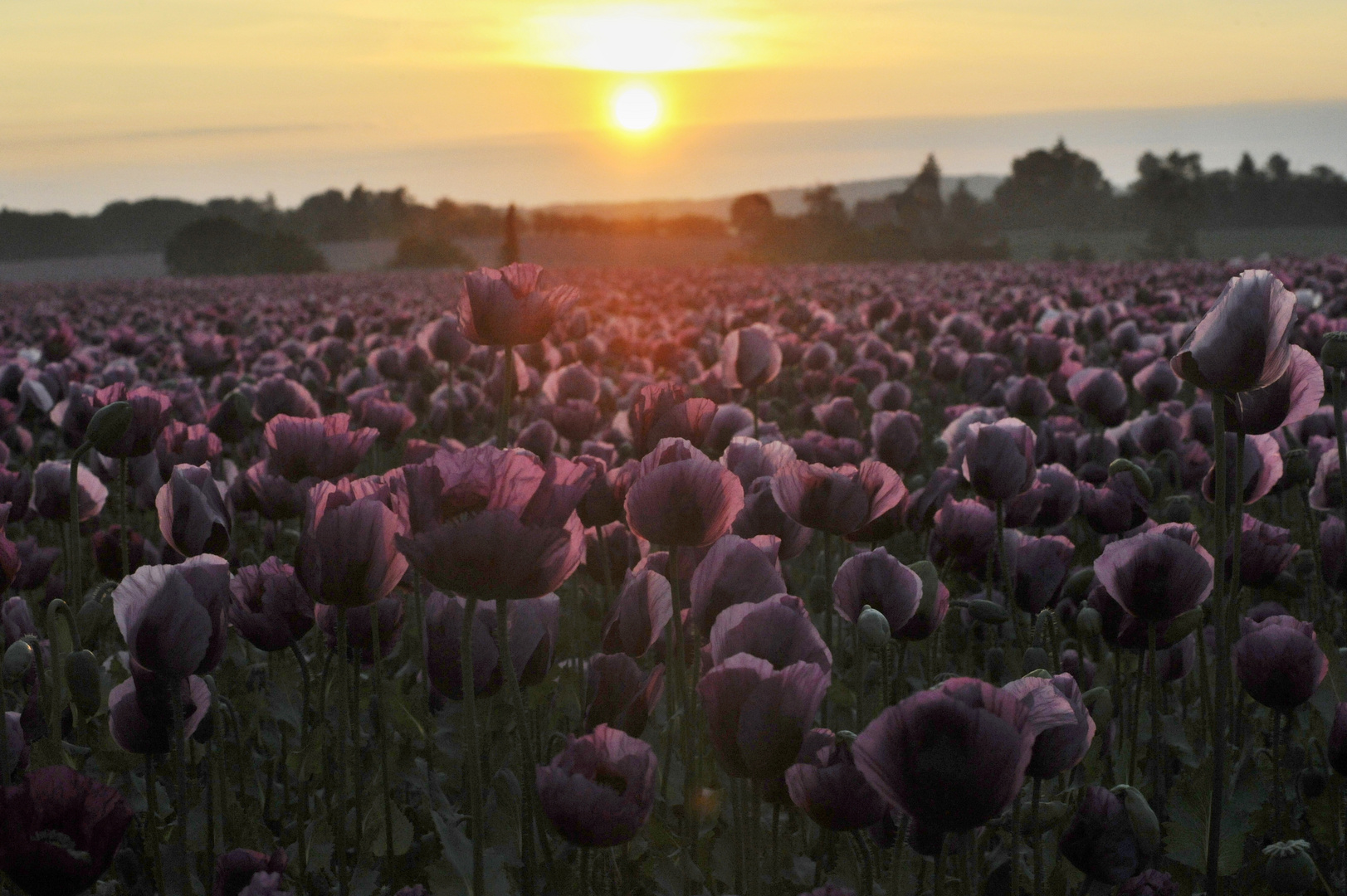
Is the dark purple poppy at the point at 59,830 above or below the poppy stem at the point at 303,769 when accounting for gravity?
above

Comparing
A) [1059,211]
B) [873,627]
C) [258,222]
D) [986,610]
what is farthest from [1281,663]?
[258,222]

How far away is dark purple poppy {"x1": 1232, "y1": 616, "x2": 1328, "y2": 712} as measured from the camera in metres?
2.03

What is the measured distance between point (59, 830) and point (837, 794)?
95 centimetres

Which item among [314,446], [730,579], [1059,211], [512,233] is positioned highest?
[1059,211]

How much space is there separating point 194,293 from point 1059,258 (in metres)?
29.9

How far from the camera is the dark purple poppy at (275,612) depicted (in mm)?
2004

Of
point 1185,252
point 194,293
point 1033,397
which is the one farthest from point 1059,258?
point 1033,397

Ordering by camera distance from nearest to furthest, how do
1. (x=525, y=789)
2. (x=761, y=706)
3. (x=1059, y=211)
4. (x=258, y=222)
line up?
(x=761, y=706) → (x=525, y=789) → (x=1059, y=211) → (x=258, y=222)

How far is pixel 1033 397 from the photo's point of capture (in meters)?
4.40

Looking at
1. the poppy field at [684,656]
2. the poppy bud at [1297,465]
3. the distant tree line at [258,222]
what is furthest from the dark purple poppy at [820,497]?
the distant tree line at [258,222]

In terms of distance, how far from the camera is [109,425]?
7.25 ft

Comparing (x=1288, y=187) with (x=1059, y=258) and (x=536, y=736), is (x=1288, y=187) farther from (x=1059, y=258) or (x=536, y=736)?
(x=536, y=736)

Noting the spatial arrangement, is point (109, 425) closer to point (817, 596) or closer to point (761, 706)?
point (761, 706)

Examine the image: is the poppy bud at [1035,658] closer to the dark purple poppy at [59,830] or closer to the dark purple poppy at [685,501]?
the dark purple poppy at [685,501]
